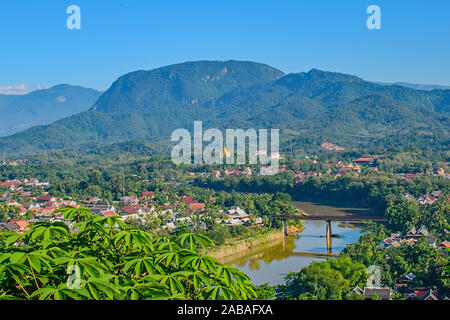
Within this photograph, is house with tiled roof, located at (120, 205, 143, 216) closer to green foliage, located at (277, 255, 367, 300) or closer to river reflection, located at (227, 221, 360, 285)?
river reflection, located at (227, 221, 360, 285)

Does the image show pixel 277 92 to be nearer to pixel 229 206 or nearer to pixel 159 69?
pixel 159 69

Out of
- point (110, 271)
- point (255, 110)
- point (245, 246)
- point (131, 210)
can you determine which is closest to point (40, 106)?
point (255, 110)

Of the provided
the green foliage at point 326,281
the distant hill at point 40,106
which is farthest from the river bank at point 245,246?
the distant hill at point 40,106

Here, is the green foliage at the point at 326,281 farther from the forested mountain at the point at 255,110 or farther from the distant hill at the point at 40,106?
the distant hill at the point at 40,106

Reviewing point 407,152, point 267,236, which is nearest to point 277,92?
point 407,152

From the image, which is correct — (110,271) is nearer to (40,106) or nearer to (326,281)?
(326,281)

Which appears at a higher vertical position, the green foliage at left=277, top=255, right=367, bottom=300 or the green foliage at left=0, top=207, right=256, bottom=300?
the green foliage at left=0, top=207, right=256, bottom=300

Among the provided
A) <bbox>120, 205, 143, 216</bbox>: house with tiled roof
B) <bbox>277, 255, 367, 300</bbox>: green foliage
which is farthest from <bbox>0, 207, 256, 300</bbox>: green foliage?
<bbox>120, 205, 143, 216</bbox>: house with tiled roof

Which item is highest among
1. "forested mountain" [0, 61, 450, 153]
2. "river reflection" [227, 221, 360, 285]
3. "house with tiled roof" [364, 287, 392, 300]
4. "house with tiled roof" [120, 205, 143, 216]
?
"forested mountain" [0, 61, 450, 153]
